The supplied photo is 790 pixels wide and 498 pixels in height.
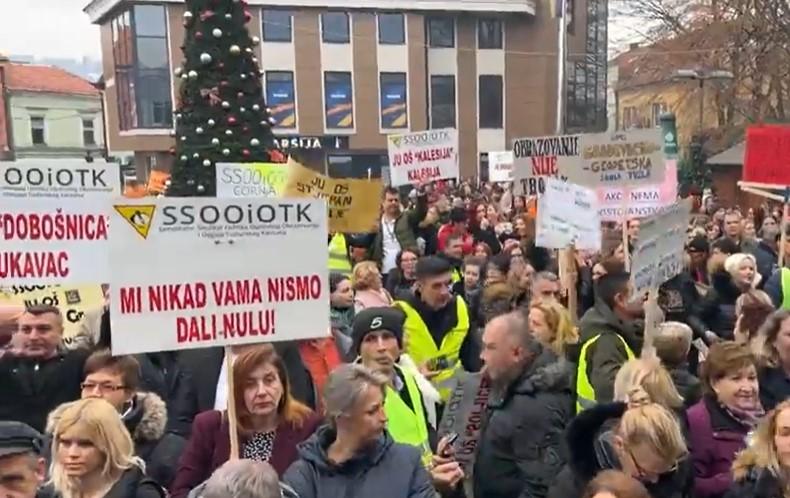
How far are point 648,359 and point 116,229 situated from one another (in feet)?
7.86

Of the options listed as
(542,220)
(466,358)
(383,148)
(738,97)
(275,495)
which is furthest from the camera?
(383,148)

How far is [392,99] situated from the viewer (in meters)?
43.7

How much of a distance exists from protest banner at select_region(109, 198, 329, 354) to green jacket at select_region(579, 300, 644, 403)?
1436 millimetres

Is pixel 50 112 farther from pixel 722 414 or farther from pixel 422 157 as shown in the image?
pixel 722 414

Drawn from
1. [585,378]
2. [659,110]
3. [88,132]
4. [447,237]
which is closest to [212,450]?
[585,378]

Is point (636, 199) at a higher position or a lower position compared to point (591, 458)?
higher

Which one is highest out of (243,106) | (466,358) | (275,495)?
(243,106)

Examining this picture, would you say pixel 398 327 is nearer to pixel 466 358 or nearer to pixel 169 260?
pixel 169 260

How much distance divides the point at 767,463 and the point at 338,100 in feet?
134

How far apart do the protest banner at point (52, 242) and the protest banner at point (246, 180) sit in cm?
358

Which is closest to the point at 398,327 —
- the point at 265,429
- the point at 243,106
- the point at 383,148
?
the point at 265,429

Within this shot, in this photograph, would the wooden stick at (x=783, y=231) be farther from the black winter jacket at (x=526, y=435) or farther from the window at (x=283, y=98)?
the window at (x=283, y=98)

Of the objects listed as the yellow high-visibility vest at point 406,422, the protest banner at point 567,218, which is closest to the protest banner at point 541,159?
the protest banner at point 567,218

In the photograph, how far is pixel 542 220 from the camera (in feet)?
25.7
